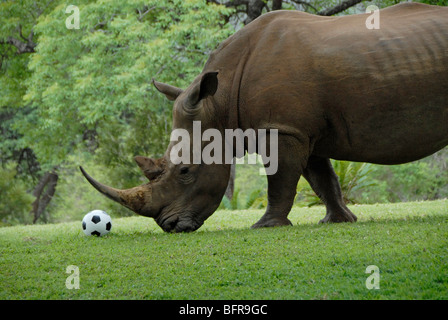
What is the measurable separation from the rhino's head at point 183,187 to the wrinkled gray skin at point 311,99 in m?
0.01

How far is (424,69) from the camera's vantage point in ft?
25.3

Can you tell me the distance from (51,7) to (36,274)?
2145 centimetres

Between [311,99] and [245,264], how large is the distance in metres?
2.84

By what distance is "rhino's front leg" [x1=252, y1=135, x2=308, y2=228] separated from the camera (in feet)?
26.6

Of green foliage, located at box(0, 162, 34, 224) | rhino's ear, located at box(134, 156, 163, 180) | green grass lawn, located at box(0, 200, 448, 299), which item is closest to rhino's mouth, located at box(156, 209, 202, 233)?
green grass lawn, located at box(0, 200, 448, 299)

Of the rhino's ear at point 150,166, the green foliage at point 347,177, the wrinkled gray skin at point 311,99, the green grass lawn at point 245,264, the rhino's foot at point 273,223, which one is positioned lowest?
the green foliage at point 347,177

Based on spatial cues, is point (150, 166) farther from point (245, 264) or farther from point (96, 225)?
point (245, 264)

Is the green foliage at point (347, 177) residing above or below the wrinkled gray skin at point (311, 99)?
below

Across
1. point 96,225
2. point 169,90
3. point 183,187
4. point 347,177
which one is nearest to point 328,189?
point 183,187

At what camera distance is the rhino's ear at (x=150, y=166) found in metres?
8.37

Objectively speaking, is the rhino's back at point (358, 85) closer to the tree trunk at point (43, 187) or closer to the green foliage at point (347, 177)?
the green foliage at point (347, 177)

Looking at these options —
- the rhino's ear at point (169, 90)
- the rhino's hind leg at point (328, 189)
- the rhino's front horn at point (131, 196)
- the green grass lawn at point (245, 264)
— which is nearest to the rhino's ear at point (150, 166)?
the rhino's front horn at point (131, 196)

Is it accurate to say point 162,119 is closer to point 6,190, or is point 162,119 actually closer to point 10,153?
point 6,190
